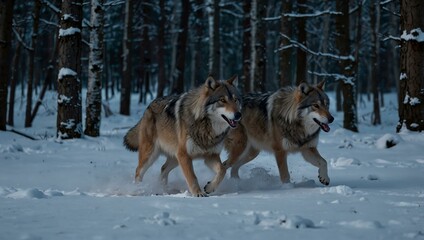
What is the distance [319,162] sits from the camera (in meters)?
6.27

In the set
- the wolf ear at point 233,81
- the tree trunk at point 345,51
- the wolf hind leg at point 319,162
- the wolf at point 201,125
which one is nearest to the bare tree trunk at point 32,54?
the tree trunk at point 345,51

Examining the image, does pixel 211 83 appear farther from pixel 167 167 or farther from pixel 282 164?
pixel 167 167

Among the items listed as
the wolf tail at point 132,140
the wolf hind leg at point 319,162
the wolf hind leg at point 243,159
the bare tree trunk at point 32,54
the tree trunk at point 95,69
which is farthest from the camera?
the bare tree trunk at point 32,54

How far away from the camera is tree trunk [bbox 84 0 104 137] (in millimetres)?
11492

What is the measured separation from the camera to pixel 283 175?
6.43m

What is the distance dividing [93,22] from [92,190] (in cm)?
673

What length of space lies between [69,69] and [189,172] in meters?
5.51

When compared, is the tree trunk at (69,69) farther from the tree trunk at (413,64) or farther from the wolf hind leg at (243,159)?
the tree trunk at (413,64)

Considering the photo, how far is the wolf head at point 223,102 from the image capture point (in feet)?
18.7

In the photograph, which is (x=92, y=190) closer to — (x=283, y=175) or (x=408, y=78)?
(x=283, y=175)

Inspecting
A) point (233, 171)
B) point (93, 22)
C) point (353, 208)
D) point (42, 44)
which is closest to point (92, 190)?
point (233, 171)

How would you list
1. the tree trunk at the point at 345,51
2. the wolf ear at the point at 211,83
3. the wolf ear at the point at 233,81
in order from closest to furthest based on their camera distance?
the wolf ear at the point at 211,83 < the wolf ear at the point at 233,81 < the tree trunk at the point at 345,51

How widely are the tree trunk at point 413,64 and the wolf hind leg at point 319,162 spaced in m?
4.25

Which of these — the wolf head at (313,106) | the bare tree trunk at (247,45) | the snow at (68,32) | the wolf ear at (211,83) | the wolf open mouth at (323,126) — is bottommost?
the wolf open mouth at (323,126)
